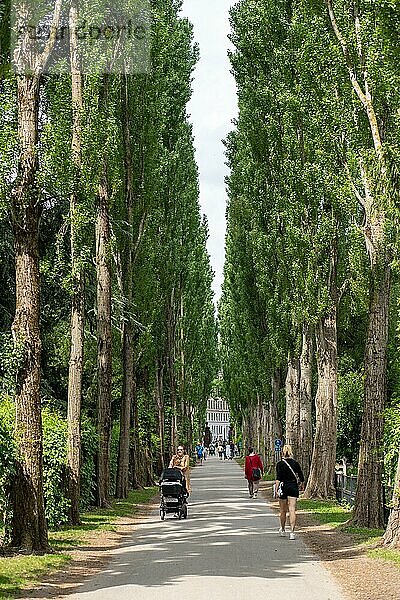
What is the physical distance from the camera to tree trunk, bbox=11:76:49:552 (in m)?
15.3

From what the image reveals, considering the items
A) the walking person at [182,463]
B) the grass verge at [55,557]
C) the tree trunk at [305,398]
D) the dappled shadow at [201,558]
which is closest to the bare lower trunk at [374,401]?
the dappled shadow at [201,558]

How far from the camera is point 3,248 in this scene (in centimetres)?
2523

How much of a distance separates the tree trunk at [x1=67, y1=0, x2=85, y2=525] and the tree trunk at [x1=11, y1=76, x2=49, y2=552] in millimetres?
3980

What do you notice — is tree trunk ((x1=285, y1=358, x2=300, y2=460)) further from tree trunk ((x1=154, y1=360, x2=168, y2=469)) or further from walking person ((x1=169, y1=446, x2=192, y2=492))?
tree trunk ((x1=154, y1=360, x2=168, y2=469))

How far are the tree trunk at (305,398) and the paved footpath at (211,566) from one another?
950 cm

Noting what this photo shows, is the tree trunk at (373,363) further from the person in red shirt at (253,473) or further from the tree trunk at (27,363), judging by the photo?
the person in red shirt at (253,473)

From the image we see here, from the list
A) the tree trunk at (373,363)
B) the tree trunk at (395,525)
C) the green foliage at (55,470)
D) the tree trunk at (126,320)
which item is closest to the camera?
the tree trunk at (395,525)

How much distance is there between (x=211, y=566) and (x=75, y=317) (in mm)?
8872

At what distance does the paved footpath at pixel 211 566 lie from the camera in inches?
460

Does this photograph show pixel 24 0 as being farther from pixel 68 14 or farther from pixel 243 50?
pixel 243 50

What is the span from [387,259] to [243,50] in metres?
18.6

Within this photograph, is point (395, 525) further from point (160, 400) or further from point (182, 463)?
point (160, 400)

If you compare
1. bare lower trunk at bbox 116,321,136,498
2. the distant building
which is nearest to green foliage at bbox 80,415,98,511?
bare lower trunk at bbox 116,321,136,498

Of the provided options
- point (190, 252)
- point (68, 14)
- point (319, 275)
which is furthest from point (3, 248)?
point (190, 252)
